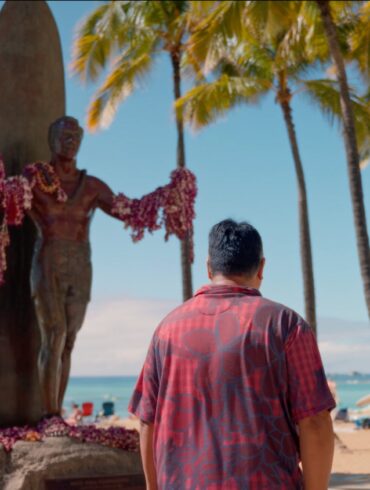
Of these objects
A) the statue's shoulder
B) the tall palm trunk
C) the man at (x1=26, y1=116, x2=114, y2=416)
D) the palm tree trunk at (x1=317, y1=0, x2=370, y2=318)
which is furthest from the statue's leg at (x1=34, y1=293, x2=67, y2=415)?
the tall palm trunk

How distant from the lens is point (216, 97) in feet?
60.0

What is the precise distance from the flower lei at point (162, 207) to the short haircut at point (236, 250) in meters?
4.53

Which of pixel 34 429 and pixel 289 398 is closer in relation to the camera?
pixel 289 398

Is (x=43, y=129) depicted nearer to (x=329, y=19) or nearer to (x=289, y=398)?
(x=289, y=398)

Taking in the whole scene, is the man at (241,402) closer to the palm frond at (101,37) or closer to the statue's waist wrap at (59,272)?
the statue's waist wrap at (59,272)

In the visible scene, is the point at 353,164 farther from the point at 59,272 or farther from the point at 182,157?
the point at 59,272

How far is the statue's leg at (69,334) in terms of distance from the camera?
687 centimetres

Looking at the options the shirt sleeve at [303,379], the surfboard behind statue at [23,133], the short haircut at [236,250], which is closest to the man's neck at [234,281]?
the short haircut at [236,250]

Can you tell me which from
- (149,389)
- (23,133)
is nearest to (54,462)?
(23,133)

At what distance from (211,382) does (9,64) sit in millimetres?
6051

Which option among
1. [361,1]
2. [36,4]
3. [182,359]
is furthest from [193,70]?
[182,359]

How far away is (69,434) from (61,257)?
1494 millimetres

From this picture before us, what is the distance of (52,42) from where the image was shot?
820cm

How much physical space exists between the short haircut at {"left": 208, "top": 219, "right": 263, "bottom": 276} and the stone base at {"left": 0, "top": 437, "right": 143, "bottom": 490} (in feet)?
12.6
